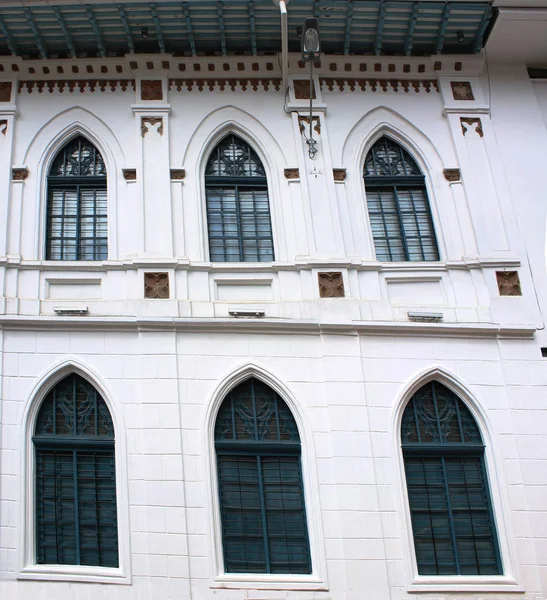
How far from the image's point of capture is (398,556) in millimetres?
12102

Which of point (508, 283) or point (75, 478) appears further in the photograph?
point (508, 283)

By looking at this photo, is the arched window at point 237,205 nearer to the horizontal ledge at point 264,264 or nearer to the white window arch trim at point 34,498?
the horizontal ledge at point 264,264

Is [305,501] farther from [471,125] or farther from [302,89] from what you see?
[471,125]

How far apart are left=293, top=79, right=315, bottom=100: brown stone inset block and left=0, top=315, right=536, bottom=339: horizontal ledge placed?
444cm

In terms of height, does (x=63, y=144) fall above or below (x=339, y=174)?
above

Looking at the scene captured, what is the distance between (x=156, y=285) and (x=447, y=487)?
17.5 ft

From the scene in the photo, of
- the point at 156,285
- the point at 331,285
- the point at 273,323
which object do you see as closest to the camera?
the point at 273,323

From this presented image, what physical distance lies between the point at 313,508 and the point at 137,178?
6.08 meters

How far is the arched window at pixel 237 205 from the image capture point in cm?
1449

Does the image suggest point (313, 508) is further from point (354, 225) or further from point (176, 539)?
point (354, 225)

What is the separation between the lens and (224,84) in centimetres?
1561

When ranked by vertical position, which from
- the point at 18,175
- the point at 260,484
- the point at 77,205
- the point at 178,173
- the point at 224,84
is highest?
the point at 224,84

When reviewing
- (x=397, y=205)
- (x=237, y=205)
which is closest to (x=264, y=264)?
(x=237, y=205)

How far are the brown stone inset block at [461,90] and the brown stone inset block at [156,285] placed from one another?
6.33 meters
